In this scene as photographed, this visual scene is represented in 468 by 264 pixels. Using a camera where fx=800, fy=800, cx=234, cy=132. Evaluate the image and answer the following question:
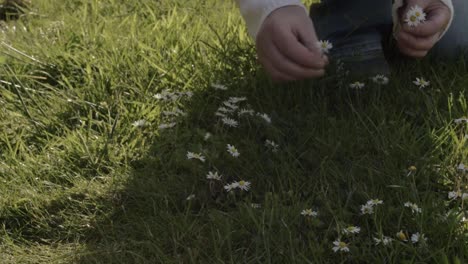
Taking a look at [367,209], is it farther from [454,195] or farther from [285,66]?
[285,66]

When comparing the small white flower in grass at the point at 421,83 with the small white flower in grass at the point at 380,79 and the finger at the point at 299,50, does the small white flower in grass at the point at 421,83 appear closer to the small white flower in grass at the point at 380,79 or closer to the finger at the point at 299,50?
the small white flower in grass at the point at 380,79

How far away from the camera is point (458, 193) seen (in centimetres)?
179

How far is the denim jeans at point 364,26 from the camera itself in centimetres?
240

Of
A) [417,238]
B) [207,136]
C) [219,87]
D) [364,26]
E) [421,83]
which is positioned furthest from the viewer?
[364,26]

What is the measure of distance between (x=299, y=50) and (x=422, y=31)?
0.37 meters

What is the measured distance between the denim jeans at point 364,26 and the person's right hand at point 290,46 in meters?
0.45

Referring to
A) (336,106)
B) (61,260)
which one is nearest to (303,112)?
(336,106)

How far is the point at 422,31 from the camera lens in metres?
2.03

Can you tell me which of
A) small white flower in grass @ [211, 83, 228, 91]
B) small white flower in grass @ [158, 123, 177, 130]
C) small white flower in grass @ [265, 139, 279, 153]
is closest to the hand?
small white flower in grass @ [265, 139, 279, 153]

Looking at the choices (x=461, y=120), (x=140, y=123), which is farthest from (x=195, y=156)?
(x=461, y=120)

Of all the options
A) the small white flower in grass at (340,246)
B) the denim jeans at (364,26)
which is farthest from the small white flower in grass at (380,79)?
the small white flower in grass at (340,246)

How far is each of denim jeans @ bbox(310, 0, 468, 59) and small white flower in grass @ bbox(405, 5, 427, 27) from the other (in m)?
0.30

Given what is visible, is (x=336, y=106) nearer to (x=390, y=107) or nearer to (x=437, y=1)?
(x=390, y=107)

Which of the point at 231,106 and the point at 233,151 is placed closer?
the point at 233,151
